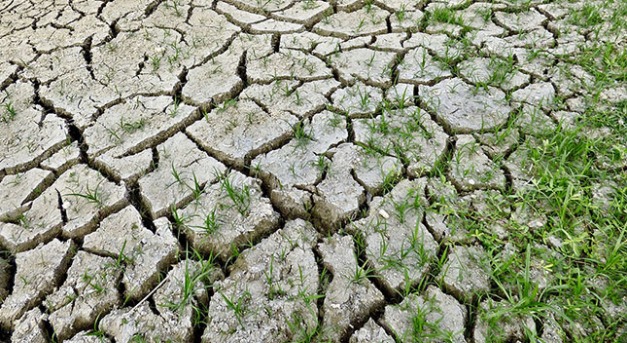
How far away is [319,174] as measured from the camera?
199 centimetres

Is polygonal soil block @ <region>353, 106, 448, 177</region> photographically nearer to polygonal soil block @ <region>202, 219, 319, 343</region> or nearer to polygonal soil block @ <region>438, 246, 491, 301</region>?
polygonal soil block @ <region>438, 246, 491, 301</region>

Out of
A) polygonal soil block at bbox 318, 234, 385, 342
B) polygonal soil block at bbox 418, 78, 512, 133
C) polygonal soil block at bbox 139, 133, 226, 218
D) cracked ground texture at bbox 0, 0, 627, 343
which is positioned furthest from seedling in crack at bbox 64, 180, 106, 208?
polygonal soil block at bbox 418, 78, 512, 133

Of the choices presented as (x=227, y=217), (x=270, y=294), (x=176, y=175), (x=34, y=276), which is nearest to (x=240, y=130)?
(x=176, y=175)

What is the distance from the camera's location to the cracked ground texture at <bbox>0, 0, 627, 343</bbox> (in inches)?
61.4

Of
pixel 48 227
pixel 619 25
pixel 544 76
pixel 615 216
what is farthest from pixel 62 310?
pixel 619 25

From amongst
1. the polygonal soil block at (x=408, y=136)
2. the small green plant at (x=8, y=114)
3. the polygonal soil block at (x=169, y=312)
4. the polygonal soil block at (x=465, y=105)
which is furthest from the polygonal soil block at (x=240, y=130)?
the small green plant at (x=8, y=114)

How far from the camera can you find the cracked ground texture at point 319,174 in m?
1.56

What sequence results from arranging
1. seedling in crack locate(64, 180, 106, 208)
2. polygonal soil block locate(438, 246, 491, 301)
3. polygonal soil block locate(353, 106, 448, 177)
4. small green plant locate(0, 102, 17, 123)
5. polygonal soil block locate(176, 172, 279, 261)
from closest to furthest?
polygonal soil block locate(438, 246, 491, 301)
polygonal soil block locate(176, 172, 279, 261)
seedling in crack locate(64, 180, 106, 208)
polygonal soil block locate(353, 106, 448, 177)
small green plant locate(0, 102, 17, 123)

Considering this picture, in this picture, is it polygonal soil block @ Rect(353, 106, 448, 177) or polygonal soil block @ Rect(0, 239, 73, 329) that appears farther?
polygonal soil block @ Rect(353, 106, 448, 177)

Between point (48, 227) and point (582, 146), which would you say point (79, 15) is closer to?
point (48, 227)

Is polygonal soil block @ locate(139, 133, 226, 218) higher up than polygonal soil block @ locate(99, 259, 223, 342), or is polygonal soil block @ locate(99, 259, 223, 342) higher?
polygonal soil block @ locate(139, 133, 226, 218)

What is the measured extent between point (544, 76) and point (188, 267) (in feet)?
6.52

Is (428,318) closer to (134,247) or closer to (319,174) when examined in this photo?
(319,174)

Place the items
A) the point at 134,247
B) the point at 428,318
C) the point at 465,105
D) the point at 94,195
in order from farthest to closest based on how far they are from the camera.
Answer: the point at 465,105
the point at 94,195
the point at 134,247
the point at 428,318
